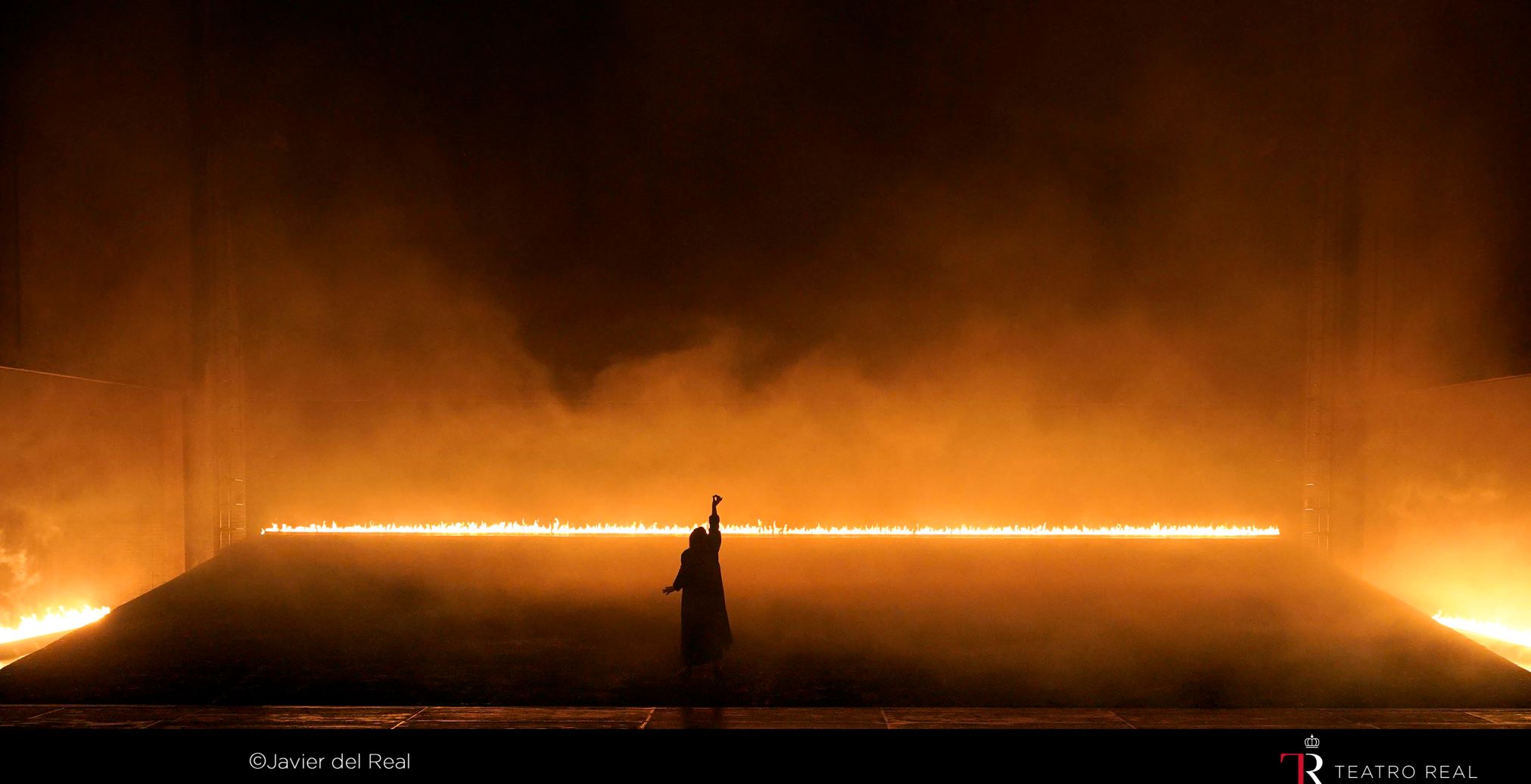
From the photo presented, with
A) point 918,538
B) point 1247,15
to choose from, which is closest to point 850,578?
point 918,538

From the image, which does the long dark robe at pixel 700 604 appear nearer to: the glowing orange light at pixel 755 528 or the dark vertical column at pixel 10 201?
the glowing orange light at pixel 755 528

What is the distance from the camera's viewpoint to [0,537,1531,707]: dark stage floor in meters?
6.34

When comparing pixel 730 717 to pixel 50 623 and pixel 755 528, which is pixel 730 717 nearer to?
pixel 755 528

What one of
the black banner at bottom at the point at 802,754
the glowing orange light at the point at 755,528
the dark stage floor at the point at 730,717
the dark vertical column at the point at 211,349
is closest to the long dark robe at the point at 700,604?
the dark stage floor at the point at 730,717

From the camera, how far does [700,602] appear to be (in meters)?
6.39

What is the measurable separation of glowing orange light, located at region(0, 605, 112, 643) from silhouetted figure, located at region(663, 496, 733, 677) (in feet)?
23.2

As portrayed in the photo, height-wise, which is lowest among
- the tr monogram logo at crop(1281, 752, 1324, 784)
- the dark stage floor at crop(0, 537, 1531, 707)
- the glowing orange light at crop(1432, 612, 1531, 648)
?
the glowing orange light at crop(1432, 612, 1531, 648)

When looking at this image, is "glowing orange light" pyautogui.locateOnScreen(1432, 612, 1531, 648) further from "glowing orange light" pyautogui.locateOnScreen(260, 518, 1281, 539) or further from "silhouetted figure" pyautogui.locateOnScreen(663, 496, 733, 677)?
"silhouetted figure" pyautogui.locateOnScreen(663, 496, 733, 677)

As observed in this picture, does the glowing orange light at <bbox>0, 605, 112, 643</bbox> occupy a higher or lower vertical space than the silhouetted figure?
lower

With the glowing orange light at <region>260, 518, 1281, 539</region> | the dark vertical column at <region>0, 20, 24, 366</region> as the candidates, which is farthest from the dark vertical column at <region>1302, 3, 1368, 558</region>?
the dark vertical column at <region>0, 20, 24, 366</region>

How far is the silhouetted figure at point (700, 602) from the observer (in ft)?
20.9

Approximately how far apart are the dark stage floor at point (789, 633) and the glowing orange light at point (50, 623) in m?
2.34

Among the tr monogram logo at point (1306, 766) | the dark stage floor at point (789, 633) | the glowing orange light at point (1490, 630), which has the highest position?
the dark stage floor at point (789, 633)

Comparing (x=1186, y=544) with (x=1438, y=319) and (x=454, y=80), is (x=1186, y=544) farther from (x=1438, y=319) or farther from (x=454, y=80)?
(x=454, y=80)
